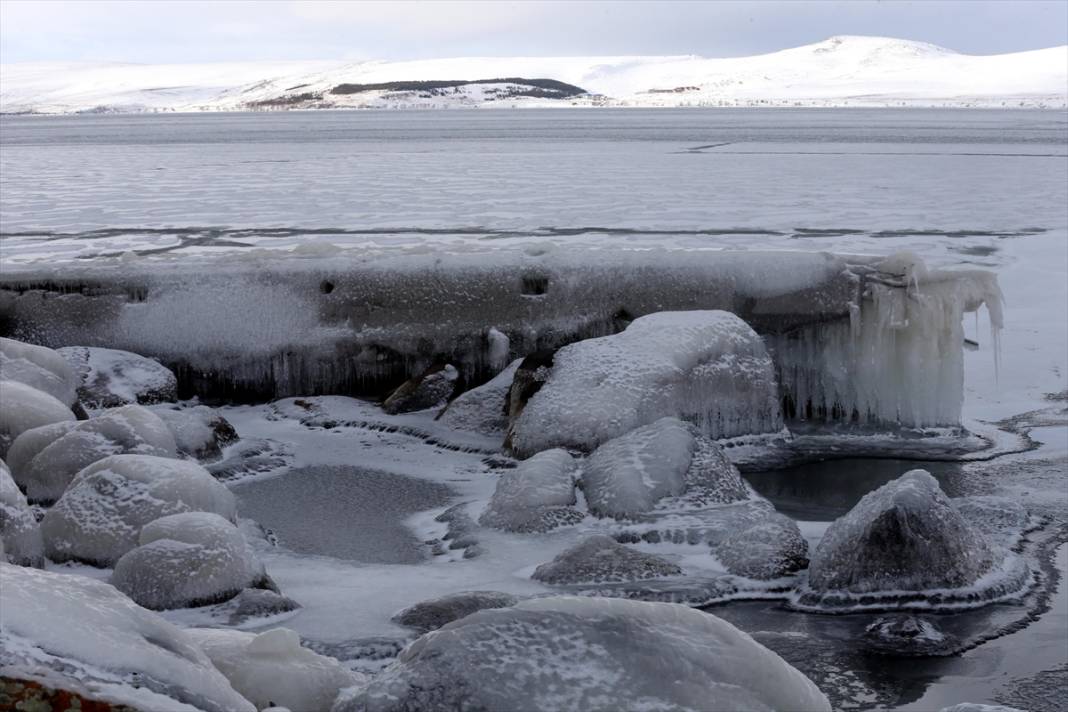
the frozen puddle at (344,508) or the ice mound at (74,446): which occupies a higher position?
the ice mound at (74,446)

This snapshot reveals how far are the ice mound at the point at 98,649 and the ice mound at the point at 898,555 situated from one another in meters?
2.90

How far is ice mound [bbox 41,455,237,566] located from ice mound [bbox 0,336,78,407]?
1.89m

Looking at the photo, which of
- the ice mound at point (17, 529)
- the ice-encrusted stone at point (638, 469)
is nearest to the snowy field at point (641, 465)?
the ice-encrusted stone at point (638, 469)

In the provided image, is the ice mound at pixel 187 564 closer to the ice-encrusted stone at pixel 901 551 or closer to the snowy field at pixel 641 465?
the snowy field at pixel 641 465

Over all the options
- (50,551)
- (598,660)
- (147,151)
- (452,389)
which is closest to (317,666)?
(598,660)

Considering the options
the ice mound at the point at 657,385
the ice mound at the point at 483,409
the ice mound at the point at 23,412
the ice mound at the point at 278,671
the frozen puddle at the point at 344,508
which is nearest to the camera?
the ice mound at the point at 278,671

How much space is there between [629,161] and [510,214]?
48.1ft

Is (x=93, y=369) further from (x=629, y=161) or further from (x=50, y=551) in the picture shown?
(x=629, y=161)

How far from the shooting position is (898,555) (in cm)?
520

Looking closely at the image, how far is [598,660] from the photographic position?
3.06 m

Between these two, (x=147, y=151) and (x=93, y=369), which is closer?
(x=93, y=369)

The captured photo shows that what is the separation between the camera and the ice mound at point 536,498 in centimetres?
609

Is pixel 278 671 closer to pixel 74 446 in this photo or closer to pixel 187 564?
pixel 187 564

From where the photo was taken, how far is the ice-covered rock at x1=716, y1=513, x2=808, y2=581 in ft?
17.9
